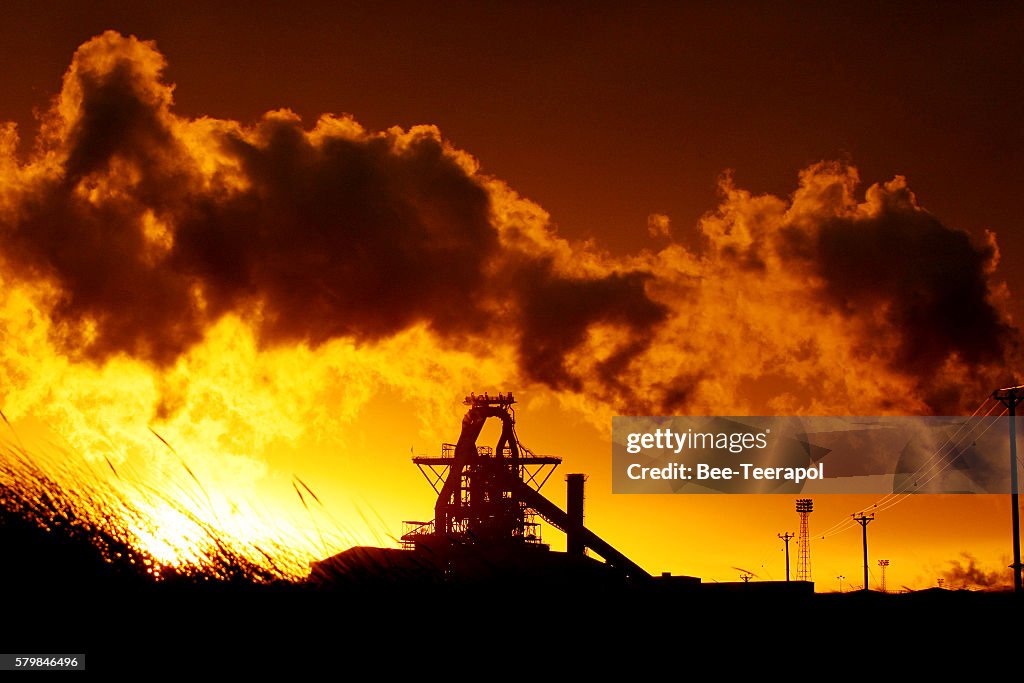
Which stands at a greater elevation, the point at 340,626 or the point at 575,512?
the point at 575,512

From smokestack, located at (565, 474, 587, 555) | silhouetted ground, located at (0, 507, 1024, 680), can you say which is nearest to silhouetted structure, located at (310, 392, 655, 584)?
smokestack, located at (565, 474, 587, 555)

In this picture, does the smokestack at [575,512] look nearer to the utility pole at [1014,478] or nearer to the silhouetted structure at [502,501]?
the silhouetted structure at [502,501]

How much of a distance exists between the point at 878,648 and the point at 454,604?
19.6 ft

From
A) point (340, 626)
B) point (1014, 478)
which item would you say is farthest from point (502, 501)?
point (340, 626)

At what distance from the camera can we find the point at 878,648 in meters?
14.0

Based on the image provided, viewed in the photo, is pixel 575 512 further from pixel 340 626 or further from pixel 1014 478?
pixel 340 626

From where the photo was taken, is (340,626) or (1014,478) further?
(1014,478)

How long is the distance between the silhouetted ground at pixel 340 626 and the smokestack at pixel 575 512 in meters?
51.7

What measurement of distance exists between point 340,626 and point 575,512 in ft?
186

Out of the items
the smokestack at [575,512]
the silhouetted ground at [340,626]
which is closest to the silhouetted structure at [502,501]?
the smokestack at [575,512]

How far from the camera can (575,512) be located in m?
66.2

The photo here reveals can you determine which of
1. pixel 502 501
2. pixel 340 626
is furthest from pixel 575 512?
pixel 340 626

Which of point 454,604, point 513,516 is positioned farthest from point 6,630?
point 513,516

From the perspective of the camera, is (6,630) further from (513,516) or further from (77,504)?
(513,516)
